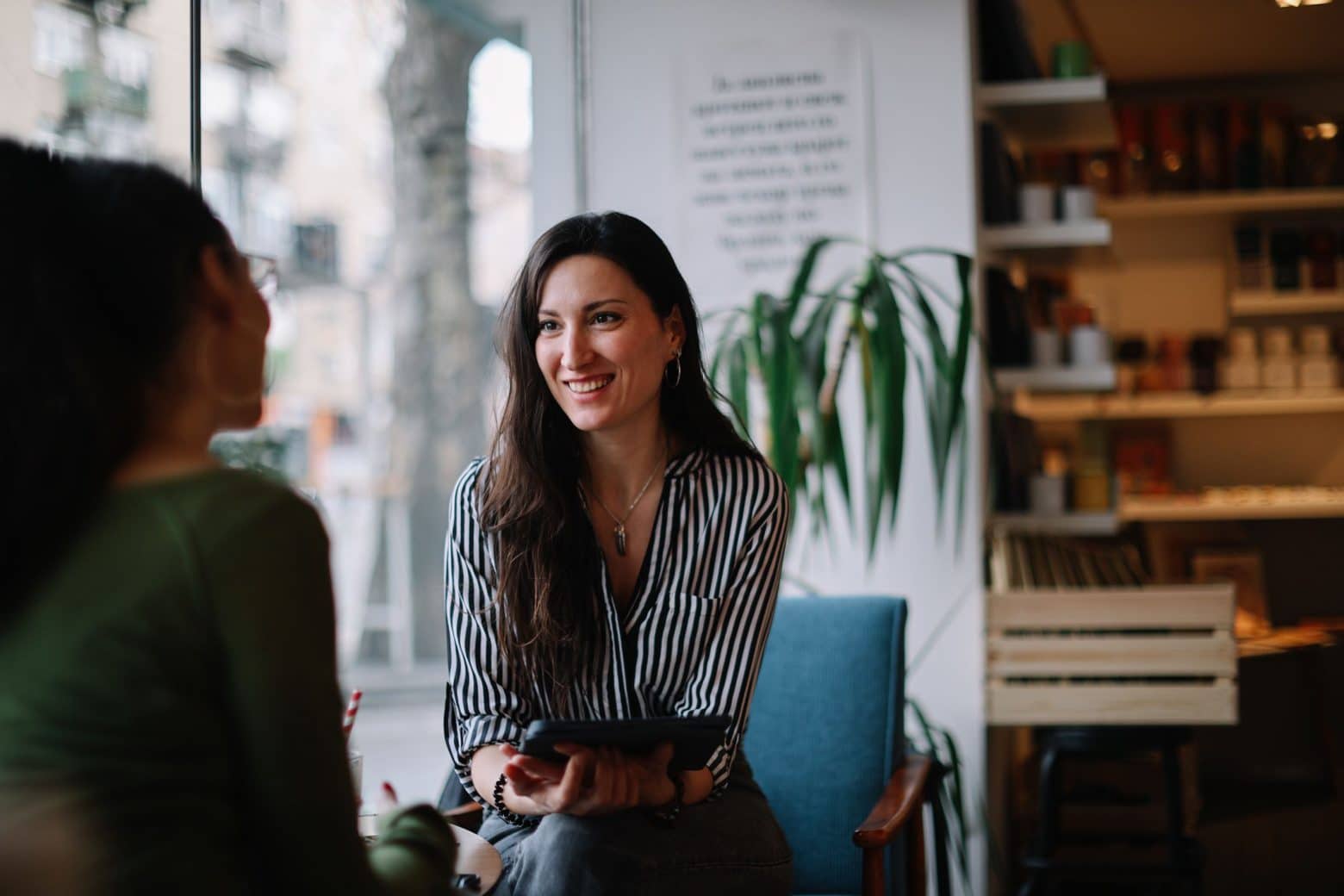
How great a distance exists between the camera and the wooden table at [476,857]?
1.46 metres

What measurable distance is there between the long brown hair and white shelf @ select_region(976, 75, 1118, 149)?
1588 millimetres

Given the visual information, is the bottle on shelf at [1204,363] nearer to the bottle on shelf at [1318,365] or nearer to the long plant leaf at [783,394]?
the bottle on shelf at [1318,365]

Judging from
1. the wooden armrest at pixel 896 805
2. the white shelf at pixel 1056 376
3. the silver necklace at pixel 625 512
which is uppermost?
the white shelf at pixel 1056 376

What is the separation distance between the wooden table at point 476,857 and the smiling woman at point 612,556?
16 centimetres

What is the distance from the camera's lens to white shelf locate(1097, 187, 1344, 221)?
548 cm

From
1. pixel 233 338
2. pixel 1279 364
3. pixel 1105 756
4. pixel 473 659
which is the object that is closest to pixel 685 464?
pixel 473 659

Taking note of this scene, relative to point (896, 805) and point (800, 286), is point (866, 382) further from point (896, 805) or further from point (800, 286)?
point (896, 805)

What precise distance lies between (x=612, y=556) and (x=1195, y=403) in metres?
4.10

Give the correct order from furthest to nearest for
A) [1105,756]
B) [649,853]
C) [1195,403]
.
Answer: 1. [1195,403]
2. [1105,756]
3. [649,853]

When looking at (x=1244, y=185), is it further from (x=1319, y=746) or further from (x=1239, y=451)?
(x=1319, y=746)

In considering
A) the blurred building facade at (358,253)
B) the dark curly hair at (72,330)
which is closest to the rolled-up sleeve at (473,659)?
the dark curly hair at (72,330)

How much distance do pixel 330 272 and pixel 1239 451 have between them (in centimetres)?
404

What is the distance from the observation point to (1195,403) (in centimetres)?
553

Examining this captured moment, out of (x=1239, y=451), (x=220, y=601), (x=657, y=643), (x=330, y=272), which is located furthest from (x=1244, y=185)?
(x=220, y=601)
